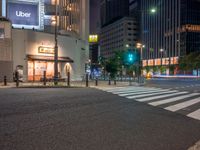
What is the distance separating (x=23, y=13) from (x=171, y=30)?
97.5 m

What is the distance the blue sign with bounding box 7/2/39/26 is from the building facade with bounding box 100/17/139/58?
113488 mm

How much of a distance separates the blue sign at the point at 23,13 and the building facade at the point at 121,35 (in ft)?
372

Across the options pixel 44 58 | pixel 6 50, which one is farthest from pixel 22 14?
pixel 6 50

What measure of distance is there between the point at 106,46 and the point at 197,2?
74.5 meters

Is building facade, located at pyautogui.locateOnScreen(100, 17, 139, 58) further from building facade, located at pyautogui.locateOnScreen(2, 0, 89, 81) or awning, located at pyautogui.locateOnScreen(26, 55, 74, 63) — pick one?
awning, located at pyautogui.locateOnScreen(26, 55, 74, 63)

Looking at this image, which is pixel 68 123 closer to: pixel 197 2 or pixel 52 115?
pixel 52 115

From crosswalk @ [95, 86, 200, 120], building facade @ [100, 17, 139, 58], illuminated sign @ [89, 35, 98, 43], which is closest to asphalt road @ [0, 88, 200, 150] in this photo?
crosswalk @ [95, 86, 200, 120]

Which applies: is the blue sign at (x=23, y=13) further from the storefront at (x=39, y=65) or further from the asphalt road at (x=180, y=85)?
the asphalt road at (x=180, y=85)

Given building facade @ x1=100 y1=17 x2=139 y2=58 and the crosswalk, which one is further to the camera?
building facade @ x1=100 y1=17 x2=139 y2=58

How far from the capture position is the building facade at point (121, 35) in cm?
16100

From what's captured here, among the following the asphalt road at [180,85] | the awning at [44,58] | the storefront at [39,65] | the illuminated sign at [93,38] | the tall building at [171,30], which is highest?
the tall building at [171,30]

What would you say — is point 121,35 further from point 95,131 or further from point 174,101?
point 95,131

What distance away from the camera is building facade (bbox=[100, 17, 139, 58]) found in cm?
16100

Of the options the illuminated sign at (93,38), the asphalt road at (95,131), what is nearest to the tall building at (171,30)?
the illuminated sign at (93,38)
